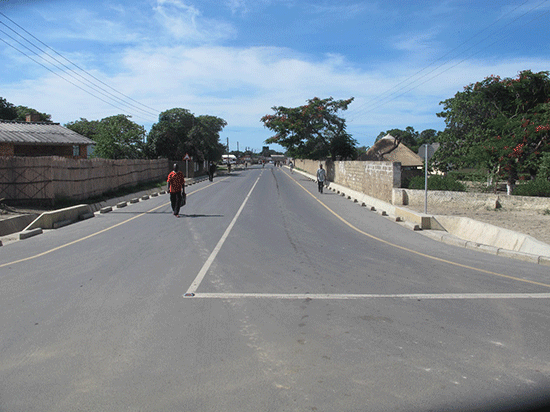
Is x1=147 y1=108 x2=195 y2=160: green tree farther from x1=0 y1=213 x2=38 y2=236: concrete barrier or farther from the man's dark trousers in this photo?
the man's dark trousers

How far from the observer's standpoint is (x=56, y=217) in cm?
1478

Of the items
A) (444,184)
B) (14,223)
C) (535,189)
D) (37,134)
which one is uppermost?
(37,134)

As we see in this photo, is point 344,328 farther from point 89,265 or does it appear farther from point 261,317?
point 89,265

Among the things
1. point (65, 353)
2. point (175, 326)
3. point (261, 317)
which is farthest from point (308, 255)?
point (65, 353)

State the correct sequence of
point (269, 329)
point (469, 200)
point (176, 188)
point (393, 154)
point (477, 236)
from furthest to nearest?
point (393, 154) → point (469, 200) → point (176, 188) → point (477, 236) → point (269, 329)

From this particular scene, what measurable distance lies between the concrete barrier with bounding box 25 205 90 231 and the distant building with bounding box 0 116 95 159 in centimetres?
1724

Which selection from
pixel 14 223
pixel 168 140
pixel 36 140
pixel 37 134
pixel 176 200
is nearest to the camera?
pixel 14 223

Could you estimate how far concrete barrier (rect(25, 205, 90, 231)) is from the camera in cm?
1385

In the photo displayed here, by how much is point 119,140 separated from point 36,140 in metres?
10.7

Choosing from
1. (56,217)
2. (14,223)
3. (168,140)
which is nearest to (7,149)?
(14,223)

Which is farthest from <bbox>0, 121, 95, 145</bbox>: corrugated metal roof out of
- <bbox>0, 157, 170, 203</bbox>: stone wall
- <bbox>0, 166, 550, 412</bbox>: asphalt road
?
<bbox>0, 166, 550, 412</bbox>: asphalt road

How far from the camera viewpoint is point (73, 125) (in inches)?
2815

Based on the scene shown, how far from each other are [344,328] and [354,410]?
1.73m

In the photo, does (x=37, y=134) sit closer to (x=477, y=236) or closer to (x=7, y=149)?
(x=7, y=149)
